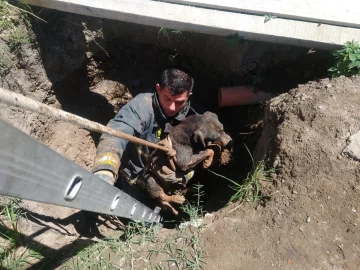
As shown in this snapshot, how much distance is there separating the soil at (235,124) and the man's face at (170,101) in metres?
0.47

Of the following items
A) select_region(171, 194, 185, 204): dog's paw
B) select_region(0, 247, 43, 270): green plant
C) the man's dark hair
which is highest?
the man's dark hair

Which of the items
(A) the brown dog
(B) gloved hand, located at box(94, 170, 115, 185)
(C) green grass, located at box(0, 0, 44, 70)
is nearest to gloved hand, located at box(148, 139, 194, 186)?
(A) the brown dog

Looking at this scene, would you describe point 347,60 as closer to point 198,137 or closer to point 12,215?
point 198,137

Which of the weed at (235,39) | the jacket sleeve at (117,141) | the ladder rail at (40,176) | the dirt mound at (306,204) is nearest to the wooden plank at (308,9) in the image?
the weed at (235,39)

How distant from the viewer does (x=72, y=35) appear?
3301 millimetres

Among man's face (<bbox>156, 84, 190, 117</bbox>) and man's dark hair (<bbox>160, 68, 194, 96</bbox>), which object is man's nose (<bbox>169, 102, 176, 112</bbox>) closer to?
man's face (<bbox>156, 84, 190, 117</bbox>)

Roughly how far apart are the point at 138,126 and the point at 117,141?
413 millimetres

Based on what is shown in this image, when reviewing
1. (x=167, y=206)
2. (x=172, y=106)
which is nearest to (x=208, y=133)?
(x=172, y=106)

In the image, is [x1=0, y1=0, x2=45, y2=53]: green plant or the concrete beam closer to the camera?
the concrete beam

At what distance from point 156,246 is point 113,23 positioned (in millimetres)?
2166

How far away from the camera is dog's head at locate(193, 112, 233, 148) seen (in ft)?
9.63

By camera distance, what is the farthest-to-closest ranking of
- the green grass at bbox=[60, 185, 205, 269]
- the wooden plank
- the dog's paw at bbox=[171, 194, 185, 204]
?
the dog's paw at bbox=[171, 194, 185, 204] < the wooden plank < the green grass at bbox=[60, 185, 205, 269]

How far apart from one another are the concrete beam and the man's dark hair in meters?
0.36

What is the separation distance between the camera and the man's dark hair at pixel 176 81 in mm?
2822
